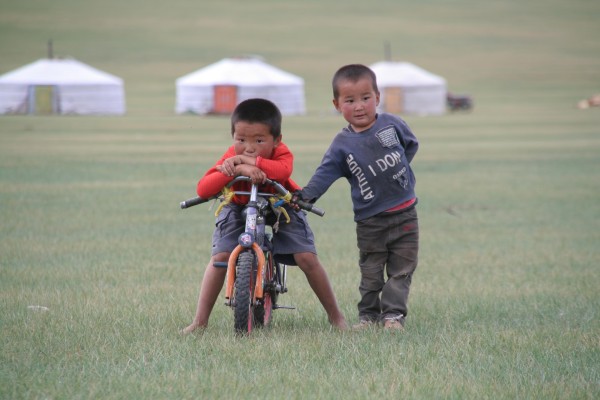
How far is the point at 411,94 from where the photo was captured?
180ft

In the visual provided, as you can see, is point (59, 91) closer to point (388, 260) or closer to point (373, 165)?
point (388, 260)

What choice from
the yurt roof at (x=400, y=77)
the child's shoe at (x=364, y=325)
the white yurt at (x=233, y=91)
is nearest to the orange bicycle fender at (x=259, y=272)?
the child's shoe at (x=364, y=325)

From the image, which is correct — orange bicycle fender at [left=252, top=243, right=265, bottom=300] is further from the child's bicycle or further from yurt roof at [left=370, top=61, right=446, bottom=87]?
yurt roof at [left=370, top=61, right=446, bottom=87]

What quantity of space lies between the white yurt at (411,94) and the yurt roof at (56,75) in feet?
42.6

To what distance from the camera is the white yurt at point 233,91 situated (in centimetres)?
5194

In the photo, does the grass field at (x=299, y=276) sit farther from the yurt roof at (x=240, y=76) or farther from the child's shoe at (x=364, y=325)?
the yurt roof at (x=240, y=76)

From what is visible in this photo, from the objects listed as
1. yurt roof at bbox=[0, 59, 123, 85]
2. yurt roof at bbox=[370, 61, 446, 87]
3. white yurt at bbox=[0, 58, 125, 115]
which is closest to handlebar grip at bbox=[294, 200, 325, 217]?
white yurt at bbox=[0, 58, 125, 115]

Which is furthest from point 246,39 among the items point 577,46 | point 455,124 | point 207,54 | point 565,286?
point 565,286

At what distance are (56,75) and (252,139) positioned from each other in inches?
1807

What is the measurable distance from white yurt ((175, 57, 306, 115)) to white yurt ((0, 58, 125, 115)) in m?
3.32

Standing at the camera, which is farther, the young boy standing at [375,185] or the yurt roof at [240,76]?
the yurt roof at [240,76]

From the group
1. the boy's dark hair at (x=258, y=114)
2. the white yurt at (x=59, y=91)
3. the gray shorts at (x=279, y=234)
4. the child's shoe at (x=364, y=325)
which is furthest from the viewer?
the white yurt at (x=59, y=91)

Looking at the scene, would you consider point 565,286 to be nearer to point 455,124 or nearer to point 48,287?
point 48,287

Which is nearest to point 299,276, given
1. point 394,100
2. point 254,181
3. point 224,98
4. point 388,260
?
point 388,260
